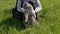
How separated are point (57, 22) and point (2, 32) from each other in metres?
1.59

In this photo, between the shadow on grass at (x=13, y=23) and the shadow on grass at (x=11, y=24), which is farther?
the shadow on grass at (x=13, y=23)

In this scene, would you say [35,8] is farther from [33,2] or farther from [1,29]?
[1,29]

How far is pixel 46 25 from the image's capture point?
262 inches

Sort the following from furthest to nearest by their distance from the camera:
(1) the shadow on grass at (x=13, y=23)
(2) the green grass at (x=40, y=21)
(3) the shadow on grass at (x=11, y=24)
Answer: (1) the shadow on grass at (x=13, y=23), (3) the shadow on grass at (x=11, y=24), (2) the green grass at (x=40, y=21)

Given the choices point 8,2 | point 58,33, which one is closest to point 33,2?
point 58,33

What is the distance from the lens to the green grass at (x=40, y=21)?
250 inches

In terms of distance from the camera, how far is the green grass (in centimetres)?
636

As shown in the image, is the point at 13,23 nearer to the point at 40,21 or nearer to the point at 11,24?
the point at 11,24

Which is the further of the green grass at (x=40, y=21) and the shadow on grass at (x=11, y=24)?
the shadow on grass at (x=11, y=24)

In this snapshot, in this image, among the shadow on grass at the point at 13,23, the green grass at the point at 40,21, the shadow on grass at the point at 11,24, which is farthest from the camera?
the shadow on grass at the point at 13,23

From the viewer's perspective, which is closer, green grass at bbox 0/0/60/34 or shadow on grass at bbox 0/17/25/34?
green grass at bbox 0/0/60/34

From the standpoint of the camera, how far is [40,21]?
269 inches

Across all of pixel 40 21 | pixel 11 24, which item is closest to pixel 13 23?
pixel 11 24

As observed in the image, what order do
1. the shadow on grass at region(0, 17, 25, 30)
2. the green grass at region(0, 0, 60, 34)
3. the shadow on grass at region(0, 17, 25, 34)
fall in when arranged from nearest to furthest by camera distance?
1. the green grass at region(0, 0, 60, 34)
2. the shadow on grass at region(0, 17, 25, 34)
3. the shadow on grass at region(0, 17, 25, 30)
